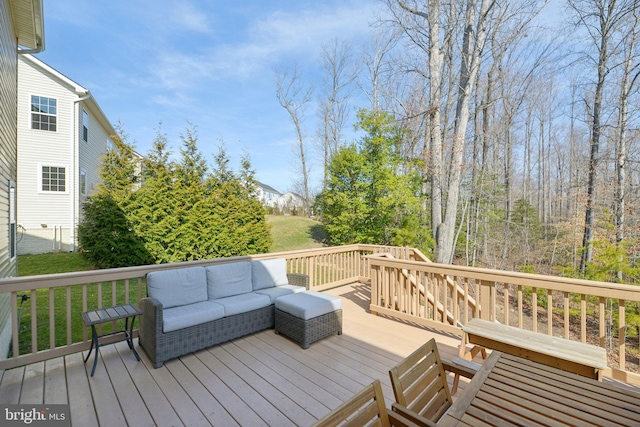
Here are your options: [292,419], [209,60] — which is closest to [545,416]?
[292,419]

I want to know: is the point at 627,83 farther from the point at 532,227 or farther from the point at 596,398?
the point at 596,398

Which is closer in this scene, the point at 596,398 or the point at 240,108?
the point at 596,398

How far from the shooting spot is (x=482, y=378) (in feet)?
5.39

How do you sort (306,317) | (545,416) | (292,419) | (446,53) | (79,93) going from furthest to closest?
1. (79,93)
2. (446,53)
3. (306,317)
4. (292,419)
5. (545,416)

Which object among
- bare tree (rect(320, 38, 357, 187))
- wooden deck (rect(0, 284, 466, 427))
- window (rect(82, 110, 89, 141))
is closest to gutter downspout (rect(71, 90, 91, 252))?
window (rect(82, 110, 89, 141))

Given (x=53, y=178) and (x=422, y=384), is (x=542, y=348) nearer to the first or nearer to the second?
(x=422, y=384)

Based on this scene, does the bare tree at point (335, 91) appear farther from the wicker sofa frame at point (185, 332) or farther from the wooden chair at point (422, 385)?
the wooden chair at point (422, 385)

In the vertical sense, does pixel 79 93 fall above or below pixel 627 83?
above

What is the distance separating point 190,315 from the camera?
125 inches

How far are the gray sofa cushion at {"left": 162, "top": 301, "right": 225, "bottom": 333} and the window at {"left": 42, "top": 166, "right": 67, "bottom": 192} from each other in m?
10.6

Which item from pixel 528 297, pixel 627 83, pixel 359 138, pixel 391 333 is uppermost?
pixel 627 83

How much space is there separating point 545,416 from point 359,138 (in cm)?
1038

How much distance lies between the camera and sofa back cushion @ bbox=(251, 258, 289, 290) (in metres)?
4.22

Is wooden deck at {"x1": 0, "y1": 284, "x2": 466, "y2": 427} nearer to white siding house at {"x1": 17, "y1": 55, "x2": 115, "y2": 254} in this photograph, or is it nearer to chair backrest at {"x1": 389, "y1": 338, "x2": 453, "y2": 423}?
chair backrest at {"x1": 389, "y1": 338, "x2": 453, "y2": 423}
